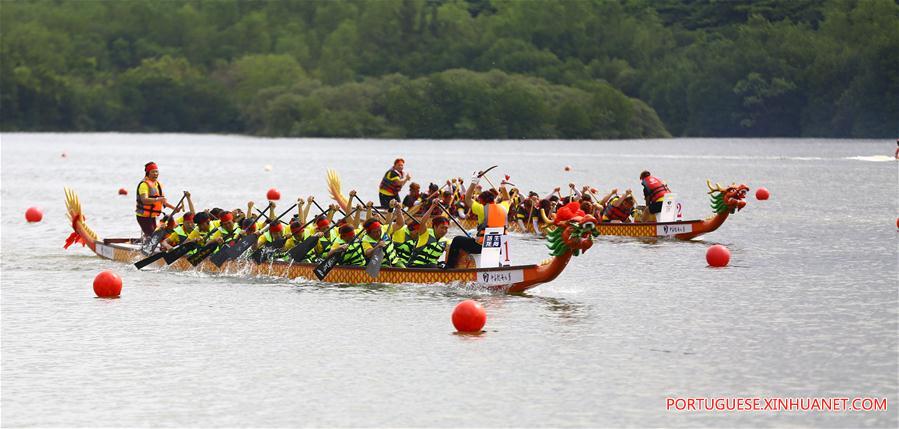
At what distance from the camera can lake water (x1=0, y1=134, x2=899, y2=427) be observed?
15.3 meters

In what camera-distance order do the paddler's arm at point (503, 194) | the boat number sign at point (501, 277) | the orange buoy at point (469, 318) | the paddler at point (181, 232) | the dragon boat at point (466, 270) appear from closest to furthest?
1. the orange buoy at point (469, 318)
2. the dragon boat at point (466, 270)
3. the boat number sign at point (501, 277)
4. the paddler at point (181, 232)
5. the paddler's arm at point (503, 194)

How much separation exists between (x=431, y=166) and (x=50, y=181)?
2324cm

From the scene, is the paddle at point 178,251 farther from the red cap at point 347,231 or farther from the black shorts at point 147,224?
the red cap at point 347,231

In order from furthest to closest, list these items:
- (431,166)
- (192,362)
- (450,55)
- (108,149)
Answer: (450,55)
(108,149)
(431,166)
(192,362)

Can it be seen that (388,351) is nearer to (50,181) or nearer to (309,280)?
(309,280)

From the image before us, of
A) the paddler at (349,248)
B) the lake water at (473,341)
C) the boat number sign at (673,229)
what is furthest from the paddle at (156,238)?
the boat number sign at (673,229)

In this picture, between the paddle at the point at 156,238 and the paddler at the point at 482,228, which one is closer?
the paddler at the point at 482,228

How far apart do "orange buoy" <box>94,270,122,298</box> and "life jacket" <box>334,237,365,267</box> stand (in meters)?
3.60

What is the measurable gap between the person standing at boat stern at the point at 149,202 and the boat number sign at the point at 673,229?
1169cm

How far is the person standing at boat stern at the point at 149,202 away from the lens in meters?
27.5

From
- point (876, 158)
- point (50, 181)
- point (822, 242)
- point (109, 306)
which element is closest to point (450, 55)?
point (876, 158)

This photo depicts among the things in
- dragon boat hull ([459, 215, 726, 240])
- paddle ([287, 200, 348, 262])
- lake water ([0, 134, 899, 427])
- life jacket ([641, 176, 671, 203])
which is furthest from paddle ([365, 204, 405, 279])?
life jacket ([641, 176, 671, 203])

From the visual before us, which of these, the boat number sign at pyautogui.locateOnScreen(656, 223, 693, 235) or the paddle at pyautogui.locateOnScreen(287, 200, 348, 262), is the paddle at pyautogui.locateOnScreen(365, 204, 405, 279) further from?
the boat number sign at pyautogui.locateOnScreen(656, 223, 693, 235)

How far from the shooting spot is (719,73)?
132375 millimetres
